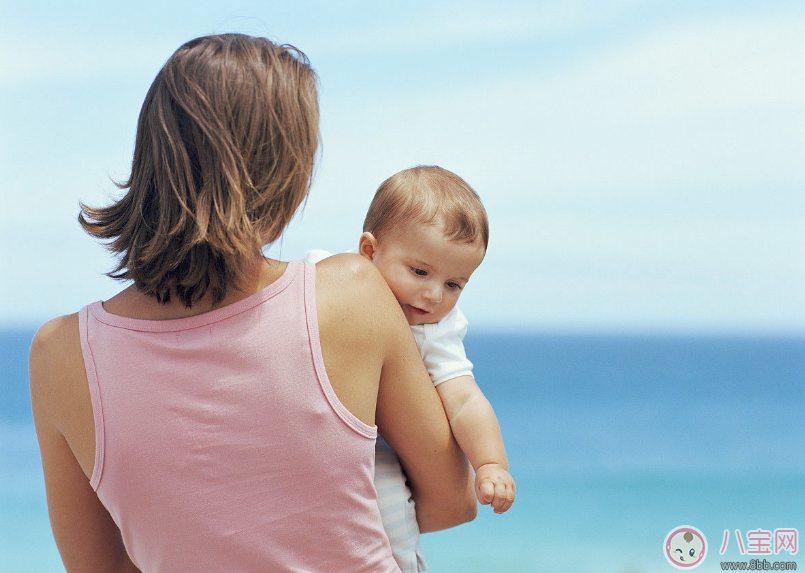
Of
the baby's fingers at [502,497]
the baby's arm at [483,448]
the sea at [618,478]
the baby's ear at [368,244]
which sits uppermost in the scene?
the baby's ear at [368,244]

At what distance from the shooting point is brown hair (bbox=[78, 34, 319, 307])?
1.05 meters

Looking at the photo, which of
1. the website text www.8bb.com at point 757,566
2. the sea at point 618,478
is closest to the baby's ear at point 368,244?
the sea at point 618,478

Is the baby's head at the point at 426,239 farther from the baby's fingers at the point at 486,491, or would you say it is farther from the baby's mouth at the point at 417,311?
the baby's fingers at the point at 486,491

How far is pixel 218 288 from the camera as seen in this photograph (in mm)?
1073

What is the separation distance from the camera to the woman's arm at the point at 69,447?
3.58ft

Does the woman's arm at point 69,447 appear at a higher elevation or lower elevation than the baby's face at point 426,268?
lower

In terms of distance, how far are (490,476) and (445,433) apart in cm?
13

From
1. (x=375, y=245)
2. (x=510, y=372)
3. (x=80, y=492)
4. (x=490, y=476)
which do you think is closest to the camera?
(x=80, y=492)

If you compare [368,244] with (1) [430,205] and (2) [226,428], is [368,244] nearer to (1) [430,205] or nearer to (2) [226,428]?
→ (1) [430,205]

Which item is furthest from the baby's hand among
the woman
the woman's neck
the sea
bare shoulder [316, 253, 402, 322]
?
the sea

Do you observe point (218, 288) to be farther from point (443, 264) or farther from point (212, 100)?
point (443, 264)

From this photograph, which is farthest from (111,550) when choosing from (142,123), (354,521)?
(142,123)

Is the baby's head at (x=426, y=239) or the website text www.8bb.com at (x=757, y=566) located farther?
the website text www.8bb.com at (x=757, y=566)

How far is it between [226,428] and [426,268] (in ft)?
2.07
